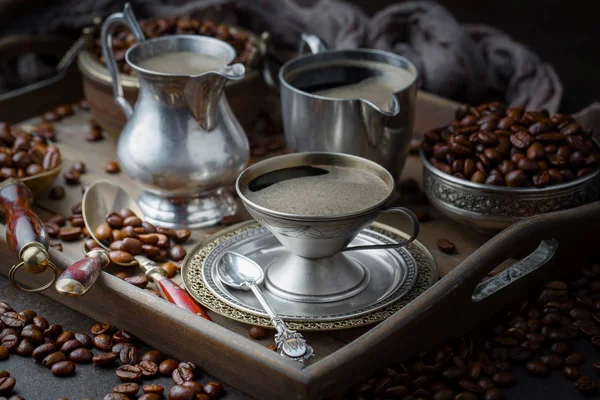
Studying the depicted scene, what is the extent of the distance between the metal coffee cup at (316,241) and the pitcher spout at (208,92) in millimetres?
212

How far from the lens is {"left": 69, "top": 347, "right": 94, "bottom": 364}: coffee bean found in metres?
1.21

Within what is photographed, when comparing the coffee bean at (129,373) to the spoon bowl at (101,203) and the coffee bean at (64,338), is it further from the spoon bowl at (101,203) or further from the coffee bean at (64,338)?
the spoon bowl at (101,203)

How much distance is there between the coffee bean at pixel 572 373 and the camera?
1.18m

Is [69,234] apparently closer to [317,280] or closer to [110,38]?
[110,38]

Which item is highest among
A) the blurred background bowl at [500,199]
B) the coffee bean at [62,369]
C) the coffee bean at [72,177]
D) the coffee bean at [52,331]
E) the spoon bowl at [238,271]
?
the blurred background bowl at [500,199]

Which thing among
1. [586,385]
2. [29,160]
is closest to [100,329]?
[29,160]

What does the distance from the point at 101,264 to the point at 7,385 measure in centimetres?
22

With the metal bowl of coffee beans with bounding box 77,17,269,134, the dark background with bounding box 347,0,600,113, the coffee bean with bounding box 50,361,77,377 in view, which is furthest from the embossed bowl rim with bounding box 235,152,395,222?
the dark background with bounding box 347,0,600,113

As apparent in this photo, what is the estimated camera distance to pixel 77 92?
211 centimetres

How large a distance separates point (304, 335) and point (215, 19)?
3.74 feet

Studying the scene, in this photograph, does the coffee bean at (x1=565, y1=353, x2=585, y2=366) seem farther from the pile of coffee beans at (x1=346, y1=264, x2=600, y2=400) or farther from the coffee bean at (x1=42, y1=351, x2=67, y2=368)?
the coffee bean at (x1=42, y1=351, x2=67, y2=368)

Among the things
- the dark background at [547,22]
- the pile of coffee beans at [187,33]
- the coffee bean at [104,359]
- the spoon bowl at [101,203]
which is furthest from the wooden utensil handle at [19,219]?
the dark background at [547,22]

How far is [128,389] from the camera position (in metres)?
1.13

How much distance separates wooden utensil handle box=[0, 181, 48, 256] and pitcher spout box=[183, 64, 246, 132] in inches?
12.7
